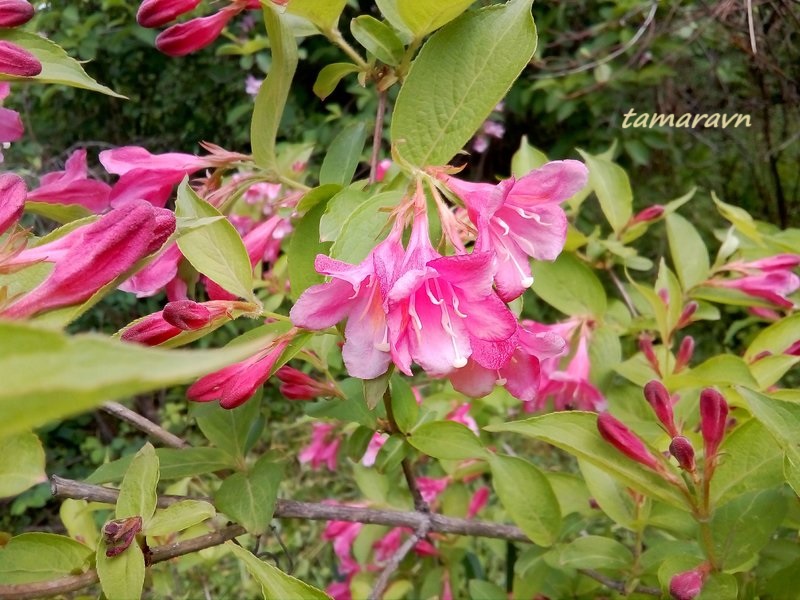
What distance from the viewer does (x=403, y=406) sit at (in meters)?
0.72

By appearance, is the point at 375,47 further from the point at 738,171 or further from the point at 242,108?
the point at 738,171

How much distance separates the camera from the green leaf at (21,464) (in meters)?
0.50

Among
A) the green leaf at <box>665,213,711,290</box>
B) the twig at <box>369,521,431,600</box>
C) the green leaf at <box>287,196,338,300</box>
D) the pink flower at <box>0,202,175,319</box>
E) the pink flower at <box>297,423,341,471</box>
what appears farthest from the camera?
the pink flower at <box>297,423,341,471</box>

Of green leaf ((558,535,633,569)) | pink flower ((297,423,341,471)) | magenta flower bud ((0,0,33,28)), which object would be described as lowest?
pink flower ((297,423,341,471))

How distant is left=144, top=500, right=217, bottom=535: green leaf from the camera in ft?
1.66

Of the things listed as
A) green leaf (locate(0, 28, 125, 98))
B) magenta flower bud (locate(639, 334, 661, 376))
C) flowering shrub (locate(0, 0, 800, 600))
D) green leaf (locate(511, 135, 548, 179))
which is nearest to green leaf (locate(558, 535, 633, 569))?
flowering shrub (locate(0, 0, 800, 600))

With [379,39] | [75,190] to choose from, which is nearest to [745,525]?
[379,39]

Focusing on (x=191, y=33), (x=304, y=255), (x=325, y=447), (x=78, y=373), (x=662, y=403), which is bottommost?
(x=325, y=447)

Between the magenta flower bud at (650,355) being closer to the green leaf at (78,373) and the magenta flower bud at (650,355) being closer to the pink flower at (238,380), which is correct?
the pink flower at (238,380)

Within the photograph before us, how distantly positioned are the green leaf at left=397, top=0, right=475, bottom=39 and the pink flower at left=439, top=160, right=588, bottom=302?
115mm

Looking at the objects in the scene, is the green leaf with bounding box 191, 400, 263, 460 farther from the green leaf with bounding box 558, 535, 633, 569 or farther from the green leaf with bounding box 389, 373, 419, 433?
the green leaf with bounding box 558, 535, 633, 569

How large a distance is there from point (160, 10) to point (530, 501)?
599 mm

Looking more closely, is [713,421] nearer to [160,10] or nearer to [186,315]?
[186,315]

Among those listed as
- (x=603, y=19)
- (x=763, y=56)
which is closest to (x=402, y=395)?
(x=763, y=56)
